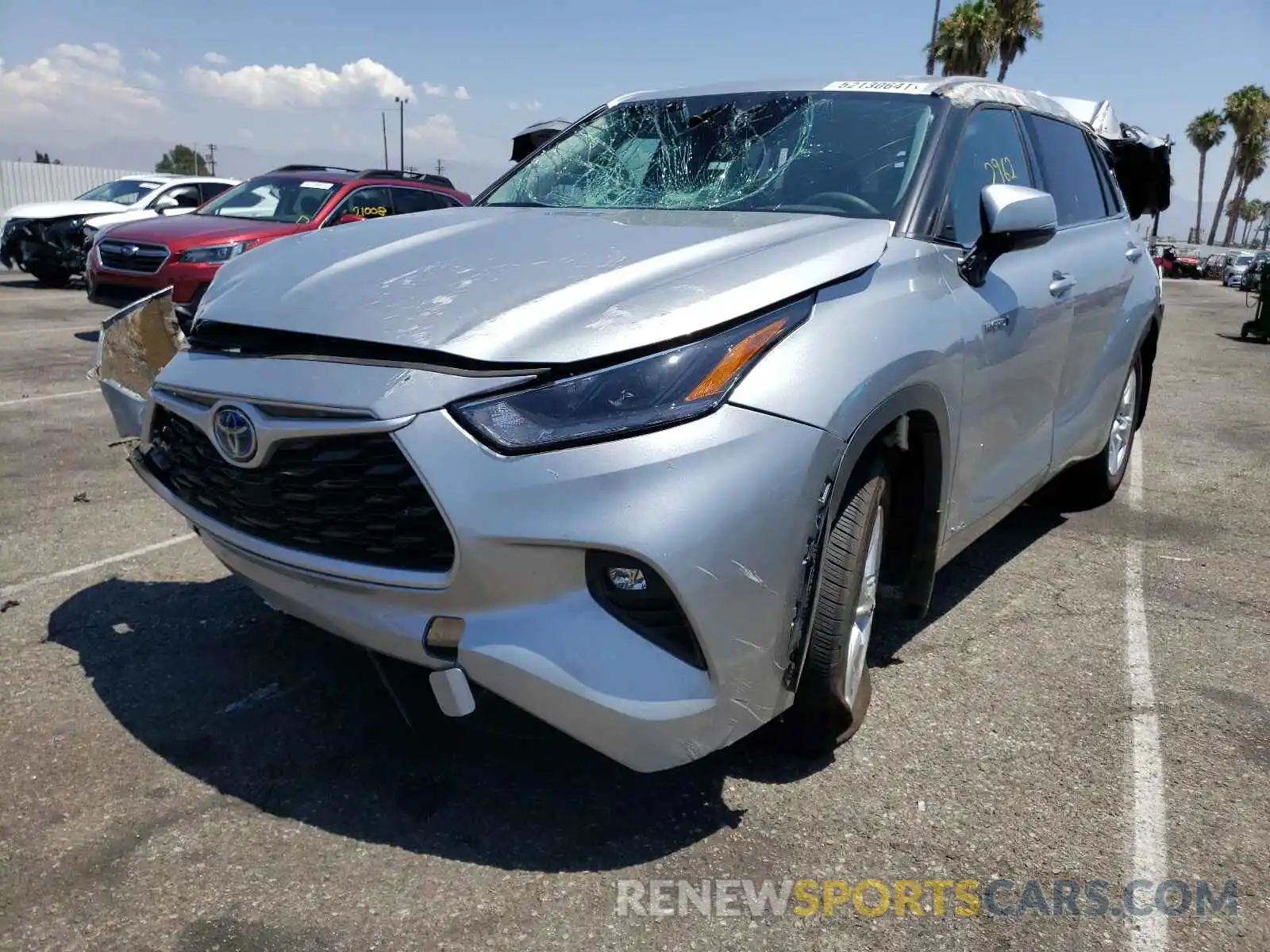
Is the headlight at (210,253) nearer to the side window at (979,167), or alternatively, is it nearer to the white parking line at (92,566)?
the white parking line at (92,566)

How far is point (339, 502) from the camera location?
241 centimetres

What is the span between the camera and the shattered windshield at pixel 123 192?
704 inches

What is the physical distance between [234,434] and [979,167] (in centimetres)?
261

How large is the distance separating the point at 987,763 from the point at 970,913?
719 millimetres

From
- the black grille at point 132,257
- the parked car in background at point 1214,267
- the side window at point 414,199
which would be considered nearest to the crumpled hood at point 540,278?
the black grille at point 132,257

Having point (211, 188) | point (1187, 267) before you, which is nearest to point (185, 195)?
point (211, 188)

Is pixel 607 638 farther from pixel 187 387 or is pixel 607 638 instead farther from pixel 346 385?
pixel 187 387

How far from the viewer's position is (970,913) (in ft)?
7.90

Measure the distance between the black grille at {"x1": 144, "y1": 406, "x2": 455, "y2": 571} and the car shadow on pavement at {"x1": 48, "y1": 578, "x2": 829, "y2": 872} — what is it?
0.39m

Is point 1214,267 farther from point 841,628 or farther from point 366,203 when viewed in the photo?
point 841,628

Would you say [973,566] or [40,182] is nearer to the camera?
[973,566]

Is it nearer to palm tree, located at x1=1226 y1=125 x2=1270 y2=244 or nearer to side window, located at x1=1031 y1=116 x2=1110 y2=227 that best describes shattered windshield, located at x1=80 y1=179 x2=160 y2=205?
side window, located at x1=1031 y1=116 x2=1110 y2=227

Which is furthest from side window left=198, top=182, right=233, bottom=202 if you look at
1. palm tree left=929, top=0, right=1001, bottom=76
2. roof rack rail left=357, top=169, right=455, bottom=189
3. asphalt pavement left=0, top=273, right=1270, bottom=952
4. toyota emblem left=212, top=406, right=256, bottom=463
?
palm tree left=929, top=0, right=1001, bottom=76

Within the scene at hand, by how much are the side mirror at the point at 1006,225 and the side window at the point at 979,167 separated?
9 cm
